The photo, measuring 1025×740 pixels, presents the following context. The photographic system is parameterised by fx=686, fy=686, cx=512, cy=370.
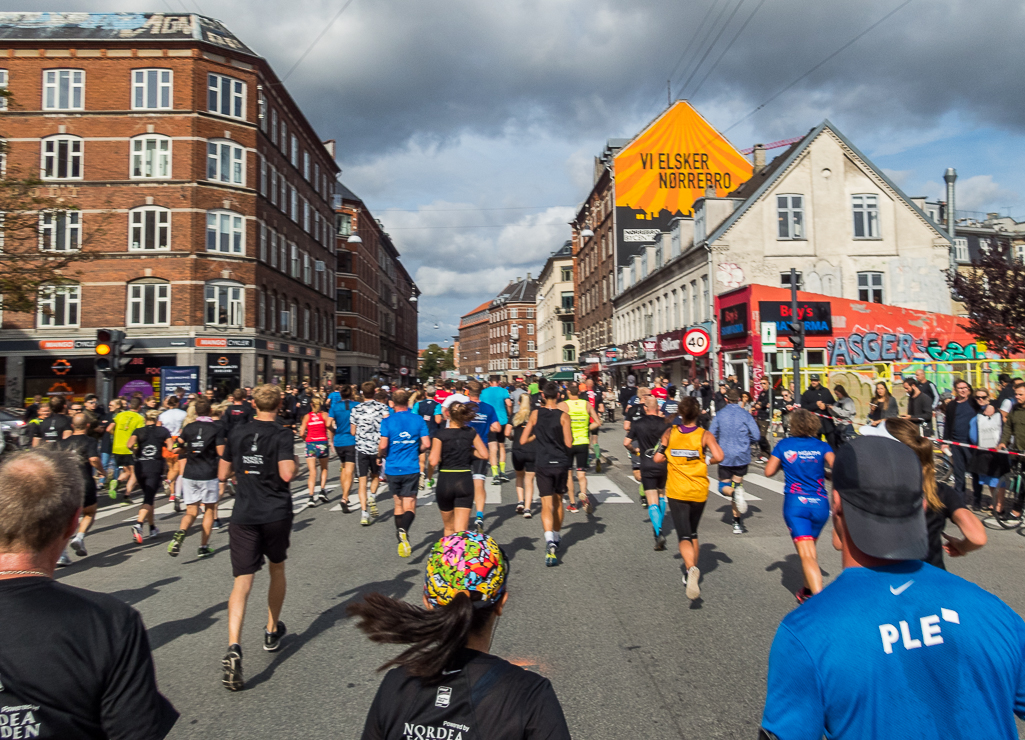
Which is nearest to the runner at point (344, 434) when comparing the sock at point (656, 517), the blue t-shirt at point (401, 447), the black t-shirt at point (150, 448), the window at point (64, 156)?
the black t-shirt at point (150, 448)

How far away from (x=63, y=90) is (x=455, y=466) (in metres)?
33.8

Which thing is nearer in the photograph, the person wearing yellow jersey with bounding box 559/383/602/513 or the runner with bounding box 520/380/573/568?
the runner with bounding box 520/380/573/568

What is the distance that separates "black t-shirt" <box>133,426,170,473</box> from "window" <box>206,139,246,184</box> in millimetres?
26043

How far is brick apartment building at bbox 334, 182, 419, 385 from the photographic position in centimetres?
5856

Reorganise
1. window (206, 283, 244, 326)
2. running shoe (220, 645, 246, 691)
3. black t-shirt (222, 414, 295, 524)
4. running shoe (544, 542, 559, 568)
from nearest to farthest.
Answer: running shoe (220, 645, 246, 691), black t-shirt (222, 414, 295, 524), running shoe (544, 542, 559, 568), window (206, 283, 244, 326)

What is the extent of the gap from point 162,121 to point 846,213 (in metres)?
31.5

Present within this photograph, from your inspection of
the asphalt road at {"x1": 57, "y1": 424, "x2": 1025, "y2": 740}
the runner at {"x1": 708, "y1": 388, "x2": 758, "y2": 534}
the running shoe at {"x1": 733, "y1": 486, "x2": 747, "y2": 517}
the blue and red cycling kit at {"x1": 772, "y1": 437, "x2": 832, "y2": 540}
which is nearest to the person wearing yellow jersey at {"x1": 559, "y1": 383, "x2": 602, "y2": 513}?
the asphalt road at {"x1": 57, "y1": 424, "x2": 1025, "y2": 740}

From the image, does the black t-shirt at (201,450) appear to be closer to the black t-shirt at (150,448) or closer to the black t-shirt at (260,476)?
the black t-shirt at (150,448)

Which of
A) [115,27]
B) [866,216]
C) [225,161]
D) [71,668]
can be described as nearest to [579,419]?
[71,668]

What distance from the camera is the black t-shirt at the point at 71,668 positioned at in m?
1.69

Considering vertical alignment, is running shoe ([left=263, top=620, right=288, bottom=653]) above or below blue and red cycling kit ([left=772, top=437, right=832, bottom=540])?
below

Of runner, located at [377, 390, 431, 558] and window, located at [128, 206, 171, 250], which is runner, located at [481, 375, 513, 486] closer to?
runner, located at [377, 390, 431, 558]

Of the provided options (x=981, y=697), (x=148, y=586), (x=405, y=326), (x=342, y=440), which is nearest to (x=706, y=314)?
(x=342, y=440)

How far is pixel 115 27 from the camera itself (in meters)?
32.2
